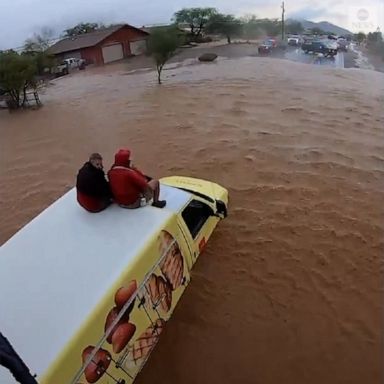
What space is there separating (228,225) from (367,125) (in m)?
5.34

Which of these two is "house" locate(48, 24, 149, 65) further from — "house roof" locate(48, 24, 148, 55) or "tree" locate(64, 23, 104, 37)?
"tree" locate(64, 23, 104, 37)

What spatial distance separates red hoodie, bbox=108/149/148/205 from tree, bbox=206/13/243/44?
22.5 metres

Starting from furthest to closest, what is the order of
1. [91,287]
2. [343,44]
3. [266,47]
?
[266,47], [343,44], [91,287]

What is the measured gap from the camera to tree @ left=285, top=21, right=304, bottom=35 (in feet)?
77.7

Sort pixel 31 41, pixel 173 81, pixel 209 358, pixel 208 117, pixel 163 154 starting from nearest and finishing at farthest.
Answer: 1. pixel 209 358
2. pixel 163 154
3. pixel 208 117
4. pixel 173 81
5. pixel 31 41

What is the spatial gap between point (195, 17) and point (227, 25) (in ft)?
7.06

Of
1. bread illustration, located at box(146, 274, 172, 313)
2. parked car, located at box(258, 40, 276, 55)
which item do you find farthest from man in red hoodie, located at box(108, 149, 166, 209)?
parked car, located at box(258, 40, 276, 55)

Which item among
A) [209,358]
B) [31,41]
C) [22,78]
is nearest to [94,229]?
[209,358]

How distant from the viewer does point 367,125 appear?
948cm

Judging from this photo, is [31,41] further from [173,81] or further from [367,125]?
[367,125]

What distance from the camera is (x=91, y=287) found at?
127 inches

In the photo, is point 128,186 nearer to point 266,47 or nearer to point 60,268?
point 60,268

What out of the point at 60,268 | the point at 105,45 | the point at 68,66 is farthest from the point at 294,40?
the point at 60,268

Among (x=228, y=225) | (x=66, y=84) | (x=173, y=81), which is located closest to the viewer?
(x=228, y=225)
